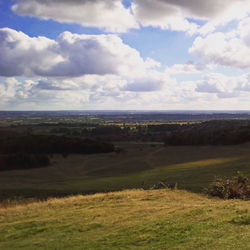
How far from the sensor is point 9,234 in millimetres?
16719

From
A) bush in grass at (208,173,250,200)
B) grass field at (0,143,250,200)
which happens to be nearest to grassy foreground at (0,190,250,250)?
bush in grass at (208,173,250,200)

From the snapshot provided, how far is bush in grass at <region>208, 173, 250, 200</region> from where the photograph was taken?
2481 cm

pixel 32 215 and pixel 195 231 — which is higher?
pixel 195 231

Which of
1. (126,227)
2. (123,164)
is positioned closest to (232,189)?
(126,227)

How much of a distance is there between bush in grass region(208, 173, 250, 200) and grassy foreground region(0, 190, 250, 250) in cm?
388

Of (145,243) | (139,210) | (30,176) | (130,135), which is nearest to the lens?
(145,243)

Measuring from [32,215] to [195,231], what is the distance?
11.3m

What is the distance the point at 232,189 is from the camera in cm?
2538

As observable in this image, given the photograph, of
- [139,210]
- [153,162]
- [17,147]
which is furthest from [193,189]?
[17,147]

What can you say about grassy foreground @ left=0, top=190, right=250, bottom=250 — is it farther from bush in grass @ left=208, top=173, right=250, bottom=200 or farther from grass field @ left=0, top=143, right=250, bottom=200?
grass field @ left=0, top=143, right=250, bottom=200

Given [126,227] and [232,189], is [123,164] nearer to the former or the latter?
[232,189]

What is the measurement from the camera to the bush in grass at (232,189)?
24812mm

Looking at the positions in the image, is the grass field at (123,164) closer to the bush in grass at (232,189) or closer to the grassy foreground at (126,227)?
the bush in grass at (232,189)

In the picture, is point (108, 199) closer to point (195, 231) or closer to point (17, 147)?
point (195, 231)
